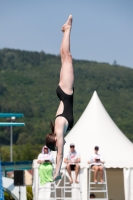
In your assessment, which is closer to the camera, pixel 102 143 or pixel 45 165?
pixel 45 165

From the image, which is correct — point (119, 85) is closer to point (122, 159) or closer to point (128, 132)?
point (128, 132)

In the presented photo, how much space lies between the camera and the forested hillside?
2717 inches

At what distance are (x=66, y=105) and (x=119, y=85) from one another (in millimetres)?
71232

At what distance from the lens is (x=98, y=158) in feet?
41.1

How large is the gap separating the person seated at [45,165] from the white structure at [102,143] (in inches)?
39.2

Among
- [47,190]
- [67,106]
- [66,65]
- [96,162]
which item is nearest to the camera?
[67,106]

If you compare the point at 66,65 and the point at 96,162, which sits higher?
the point at 66,65

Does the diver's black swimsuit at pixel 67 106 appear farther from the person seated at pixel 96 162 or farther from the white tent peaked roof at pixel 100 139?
the white tent peaked roof at pixel 100 139

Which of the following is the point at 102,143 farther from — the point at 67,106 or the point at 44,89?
the point at 44,89

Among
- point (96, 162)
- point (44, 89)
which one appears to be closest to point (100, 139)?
point (96, 162)

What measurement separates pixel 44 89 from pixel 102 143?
213ft

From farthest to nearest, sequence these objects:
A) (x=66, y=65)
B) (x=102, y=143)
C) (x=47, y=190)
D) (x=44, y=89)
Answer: (x=44, y=89) → (x=102, y=143) → (x=47, y=190) → (x=66, y=65)

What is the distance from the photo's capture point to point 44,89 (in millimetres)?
78625

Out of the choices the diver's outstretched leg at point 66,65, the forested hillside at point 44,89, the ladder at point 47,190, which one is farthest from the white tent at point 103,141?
the forested hillside at point 44,89
